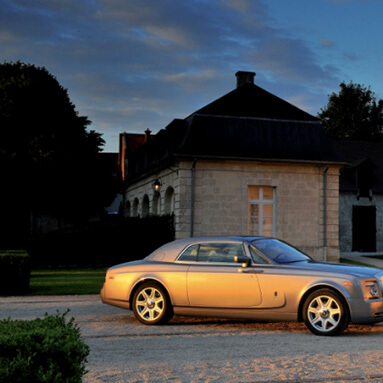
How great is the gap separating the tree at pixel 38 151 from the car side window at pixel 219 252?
25603mm

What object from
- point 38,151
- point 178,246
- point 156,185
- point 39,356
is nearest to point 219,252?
point 178,246

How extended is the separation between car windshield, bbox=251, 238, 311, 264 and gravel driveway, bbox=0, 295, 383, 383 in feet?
3.49

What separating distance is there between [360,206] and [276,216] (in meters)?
8.81

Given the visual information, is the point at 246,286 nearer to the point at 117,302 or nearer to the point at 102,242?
the point at 117,302

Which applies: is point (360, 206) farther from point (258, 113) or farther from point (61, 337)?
point (61, 337)

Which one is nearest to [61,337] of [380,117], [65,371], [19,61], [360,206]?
[65,371]

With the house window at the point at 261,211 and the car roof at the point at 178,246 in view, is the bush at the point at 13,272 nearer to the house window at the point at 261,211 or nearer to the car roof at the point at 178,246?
the car roof at the point at 178,246

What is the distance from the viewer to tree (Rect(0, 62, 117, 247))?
117 feet

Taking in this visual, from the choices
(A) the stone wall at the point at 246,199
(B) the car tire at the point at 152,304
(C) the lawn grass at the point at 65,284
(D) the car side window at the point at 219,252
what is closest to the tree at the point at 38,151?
(A) the stone wall at the point at 246,199

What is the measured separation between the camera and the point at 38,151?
36031mm

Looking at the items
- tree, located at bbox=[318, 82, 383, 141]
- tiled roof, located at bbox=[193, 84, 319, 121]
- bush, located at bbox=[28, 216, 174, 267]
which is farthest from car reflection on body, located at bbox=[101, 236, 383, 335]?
tree, located at bbox=[318, 82, 383, 141]

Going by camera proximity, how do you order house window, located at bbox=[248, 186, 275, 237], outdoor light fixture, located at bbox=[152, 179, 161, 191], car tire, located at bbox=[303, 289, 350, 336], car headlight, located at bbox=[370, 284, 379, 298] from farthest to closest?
outdoor light fixture, located at bbox=[152, 179, 161, 191] < house window, located at bbox=[248, 186, 275, 237] < car headlight, located at bbox=[370, 284, 379, 298] < car tire, located at bbox=[303, 289, 350, 336]

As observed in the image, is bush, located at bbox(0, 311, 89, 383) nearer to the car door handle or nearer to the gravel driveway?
the gravel driveway

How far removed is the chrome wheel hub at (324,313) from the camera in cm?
929
